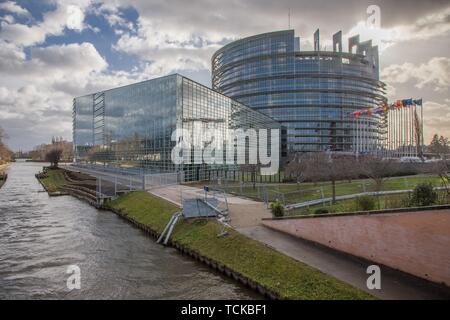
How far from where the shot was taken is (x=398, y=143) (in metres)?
101

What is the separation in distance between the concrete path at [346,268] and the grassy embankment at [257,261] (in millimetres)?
506

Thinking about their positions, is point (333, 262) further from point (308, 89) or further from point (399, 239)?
point (308, 89)

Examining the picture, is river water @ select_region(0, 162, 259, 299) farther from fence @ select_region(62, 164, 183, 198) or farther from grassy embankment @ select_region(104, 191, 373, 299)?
fence @ select_region(62, 164, 183, 198)

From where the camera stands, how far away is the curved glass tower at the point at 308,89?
101188mm

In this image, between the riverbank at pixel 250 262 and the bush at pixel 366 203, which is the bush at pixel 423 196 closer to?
the bush at pixel 366 203

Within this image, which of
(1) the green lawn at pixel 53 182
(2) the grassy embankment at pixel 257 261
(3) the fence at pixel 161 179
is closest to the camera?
(2) the grassy embankment at pixel 257 261

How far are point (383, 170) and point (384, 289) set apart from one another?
13.4m

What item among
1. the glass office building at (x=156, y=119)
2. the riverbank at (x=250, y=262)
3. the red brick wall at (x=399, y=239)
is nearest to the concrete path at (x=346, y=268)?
the red brick wall at (x=399, y=239)

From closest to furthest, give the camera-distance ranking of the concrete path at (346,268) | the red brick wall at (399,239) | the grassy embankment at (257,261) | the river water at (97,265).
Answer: the concrete path at (346,268) < the red brick wall at (399,239) < the grassy embankment at (257,261) < the river water at (97,265)

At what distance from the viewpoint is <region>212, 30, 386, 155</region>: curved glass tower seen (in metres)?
101

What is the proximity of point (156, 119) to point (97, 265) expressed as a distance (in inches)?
1122

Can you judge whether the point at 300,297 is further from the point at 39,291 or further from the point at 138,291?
the point at 39,291

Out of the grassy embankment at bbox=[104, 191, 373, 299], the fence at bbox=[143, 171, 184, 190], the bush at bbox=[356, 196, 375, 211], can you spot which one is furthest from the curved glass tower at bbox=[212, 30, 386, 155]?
the bush at bbox=[356, 196, 375, 211]
